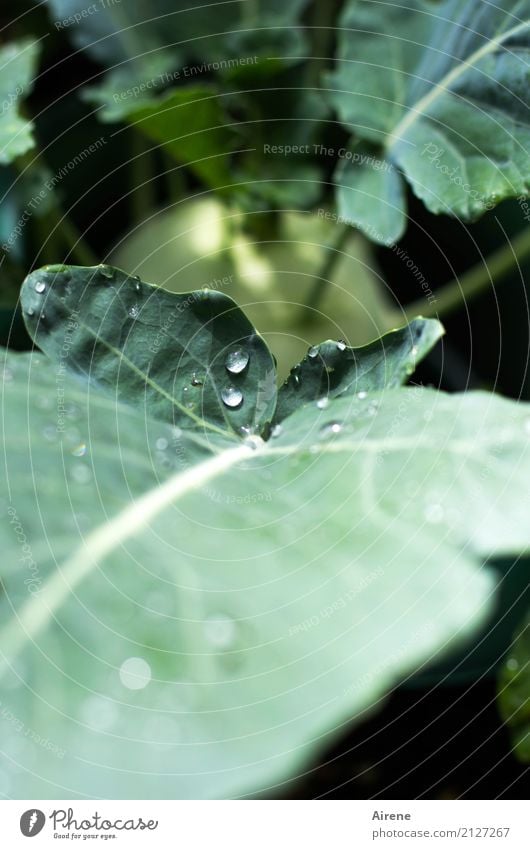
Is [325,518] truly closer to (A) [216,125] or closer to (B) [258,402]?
(B) [258,402]

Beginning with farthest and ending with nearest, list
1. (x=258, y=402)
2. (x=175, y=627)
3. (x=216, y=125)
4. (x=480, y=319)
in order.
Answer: (x=480, y=319), (x=216, y=125), (x=258, y=402), (x=175, y=627)

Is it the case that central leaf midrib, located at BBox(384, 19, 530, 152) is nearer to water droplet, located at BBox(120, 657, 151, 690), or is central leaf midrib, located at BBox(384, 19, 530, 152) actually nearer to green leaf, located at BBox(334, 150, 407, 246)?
green leaf, located at BBox(334, 150, 407, 246)

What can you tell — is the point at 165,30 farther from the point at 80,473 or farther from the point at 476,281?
the point at 80,473

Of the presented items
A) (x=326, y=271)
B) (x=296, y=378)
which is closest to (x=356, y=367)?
(x=296, y=378)

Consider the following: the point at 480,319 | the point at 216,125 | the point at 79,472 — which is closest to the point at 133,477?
the point at 79,472

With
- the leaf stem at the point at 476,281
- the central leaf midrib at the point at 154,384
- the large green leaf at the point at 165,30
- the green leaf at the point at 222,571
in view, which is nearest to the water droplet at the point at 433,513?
the green leaf at the point at 222,571

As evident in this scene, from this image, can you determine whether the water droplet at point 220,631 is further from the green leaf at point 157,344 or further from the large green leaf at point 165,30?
the large green leaf at point 165,30

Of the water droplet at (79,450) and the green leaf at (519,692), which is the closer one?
the water droplet at (79,450)

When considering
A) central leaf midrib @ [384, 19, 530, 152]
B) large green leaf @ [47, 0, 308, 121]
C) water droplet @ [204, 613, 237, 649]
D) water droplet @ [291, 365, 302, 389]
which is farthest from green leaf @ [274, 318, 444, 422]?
large green leaf @ [47, 0, 308, 121]
